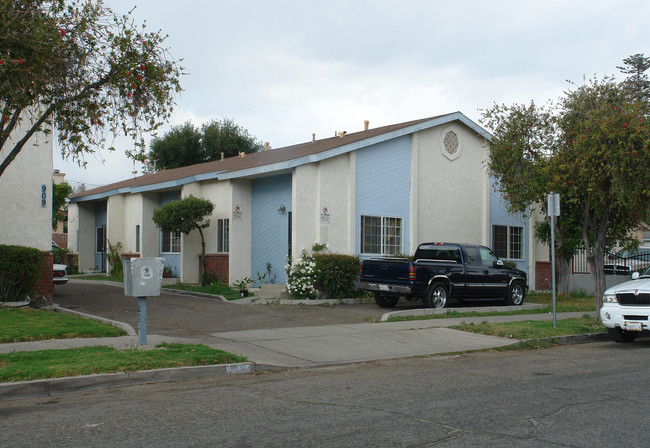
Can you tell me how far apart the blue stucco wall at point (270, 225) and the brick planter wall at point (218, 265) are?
33.8 inches

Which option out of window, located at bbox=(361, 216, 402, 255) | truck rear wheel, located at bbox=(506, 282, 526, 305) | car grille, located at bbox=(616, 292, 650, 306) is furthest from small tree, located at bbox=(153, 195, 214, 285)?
car grille, located at bbox=(616, 292, 650, 306)

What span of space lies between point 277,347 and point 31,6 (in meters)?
6.88

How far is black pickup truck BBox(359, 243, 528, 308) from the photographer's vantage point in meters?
16.1

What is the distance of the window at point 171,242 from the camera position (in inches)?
944

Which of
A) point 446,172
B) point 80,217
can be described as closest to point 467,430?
point 446,172

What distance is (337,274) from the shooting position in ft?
60.3

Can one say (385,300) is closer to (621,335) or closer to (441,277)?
(441,277)

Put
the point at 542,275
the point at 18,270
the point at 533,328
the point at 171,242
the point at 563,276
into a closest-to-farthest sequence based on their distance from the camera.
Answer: the point at 533,328 → the point at 18,270 → the point at 563,276 → the point at 171,242 → the point at 542,275

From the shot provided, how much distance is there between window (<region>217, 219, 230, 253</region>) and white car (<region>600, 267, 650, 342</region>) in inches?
486

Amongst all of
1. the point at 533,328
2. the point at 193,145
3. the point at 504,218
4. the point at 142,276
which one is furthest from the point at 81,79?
the point at 193,145

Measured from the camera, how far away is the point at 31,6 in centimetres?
1041

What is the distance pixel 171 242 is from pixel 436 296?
1186 centimetres

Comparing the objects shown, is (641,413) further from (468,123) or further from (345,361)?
(468,123)

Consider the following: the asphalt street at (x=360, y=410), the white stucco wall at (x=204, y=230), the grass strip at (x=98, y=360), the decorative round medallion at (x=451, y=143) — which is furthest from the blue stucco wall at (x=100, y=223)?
the asphalt street at (x=360, y=410)
